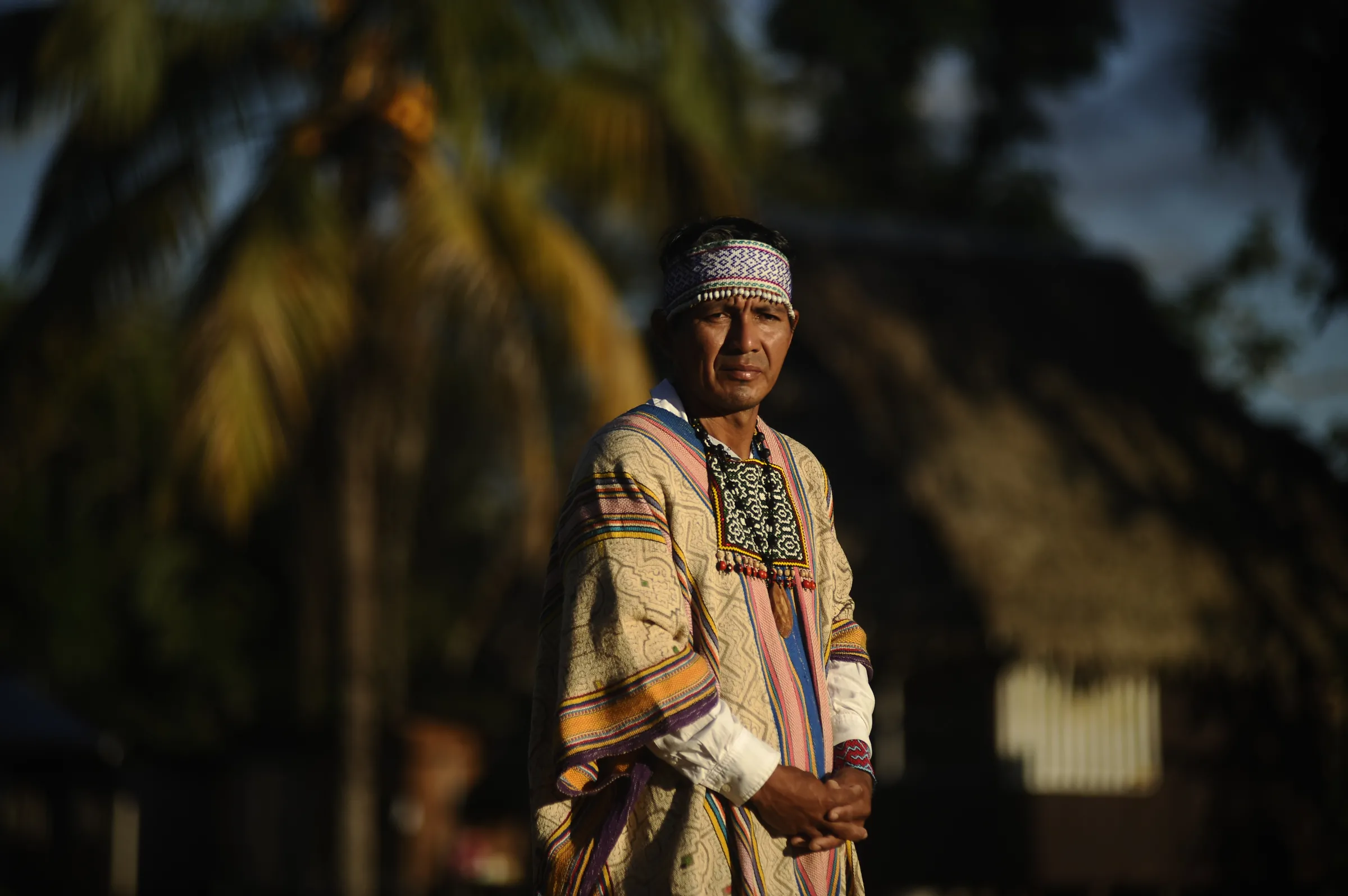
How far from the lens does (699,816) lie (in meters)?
2.58

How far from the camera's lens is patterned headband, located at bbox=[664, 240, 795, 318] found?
109 inches

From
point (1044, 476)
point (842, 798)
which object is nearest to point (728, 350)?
point (842, 798)

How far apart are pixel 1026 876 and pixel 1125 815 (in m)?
0.85

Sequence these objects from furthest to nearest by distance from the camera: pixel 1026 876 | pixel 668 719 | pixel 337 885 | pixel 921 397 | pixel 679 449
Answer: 1. pixel 921 397
2. pixel 1026 876
3. pixel 337 885
4. pixel 679 449
5. pixel 668 719

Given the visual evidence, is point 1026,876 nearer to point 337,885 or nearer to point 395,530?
point 337,885

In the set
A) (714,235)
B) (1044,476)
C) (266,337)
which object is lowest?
(714,235)

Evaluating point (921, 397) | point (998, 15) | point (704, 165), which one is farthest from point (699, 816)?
point (998, 15)

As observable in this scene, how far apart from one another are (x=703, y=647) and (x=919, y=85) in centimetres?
1817

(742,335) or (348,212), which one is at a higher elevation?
(348,212)

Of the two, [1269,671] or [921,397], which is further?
[921,397]

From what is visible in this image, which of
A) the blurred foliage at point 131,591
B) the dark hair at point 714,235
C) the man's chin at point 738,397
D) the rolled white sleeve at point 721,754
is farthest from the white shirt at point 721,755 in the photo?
the blurred foliage at point 131,591

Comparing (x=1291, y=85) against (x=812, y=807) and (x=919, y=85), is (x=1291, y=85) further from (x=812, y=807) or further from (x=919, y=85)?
(x=919, y=85)

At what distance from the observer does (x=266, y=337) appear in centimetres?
809

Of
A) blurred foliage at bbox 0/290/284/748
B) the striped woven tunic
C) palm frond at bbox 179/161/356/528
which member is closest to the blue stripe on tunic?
the striped woven tunic
